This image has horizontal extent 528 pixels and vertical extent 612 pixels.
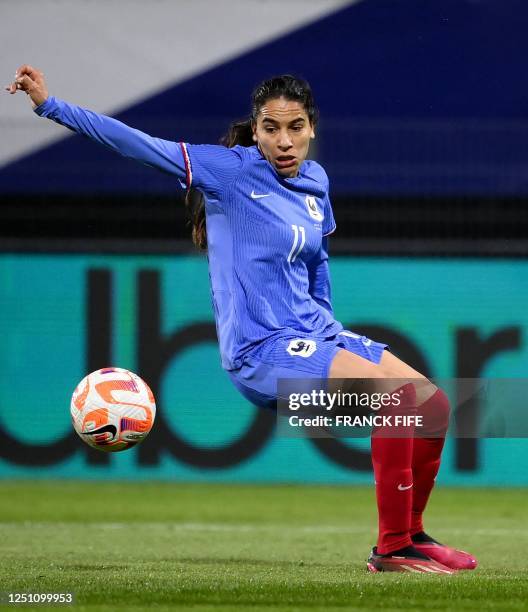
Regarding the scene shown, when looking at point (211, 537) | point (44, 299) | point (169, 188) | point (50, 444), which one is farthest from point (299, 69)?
point (211, 537)

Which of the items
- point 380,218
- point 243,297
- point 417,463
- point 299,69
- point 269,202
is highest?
point 299,69

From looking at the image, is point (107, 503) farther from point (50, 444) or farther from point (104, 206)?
point (104, 206)

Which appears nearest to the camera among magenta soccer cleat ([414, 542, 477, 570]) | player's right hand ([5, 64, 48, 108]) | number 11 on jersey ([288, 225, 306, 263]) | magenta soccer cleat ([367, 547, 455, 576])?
player's right hand ([5, 64, 48, 108])

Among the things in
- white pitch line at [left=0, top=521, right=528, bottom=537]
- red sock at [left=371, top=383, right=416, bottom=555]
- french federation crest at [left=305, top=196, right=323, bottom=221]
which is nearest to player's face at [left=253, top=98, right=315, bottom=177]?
french federation crest at [left=305, top=196, right=323, bottom=221]

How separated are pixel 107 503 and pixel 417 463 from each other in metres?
4.42

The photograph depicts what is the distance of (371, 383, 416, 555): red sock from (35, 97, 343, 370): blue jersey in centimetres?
44

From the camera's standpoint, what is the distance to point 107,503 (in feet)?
30.3

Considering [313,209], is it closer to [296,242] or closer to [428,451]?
[296,242]

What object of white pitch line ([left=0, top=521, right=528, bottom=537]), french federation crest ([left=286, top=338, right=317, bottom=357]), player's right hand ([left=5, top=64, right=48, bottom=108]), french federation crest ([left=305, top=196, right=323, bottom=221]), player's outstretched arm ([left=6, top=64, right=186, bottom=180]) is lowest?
white pitch line ([left=0, top=521, right=528, bottom=537])

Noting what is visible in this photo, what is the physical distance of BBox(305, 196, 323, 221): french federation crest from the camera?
520 centimetres

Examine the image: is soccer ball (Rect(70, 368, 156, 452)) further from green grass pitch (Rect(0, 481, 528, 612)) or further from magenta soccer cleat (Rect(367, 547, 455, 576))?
magenta soccer cleat (Rect(367, 547, 455, 576))

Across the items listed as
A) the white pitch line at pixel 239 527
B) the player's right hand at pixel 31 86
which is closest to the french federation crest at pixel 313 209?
the player's right hand at pixel 31 86

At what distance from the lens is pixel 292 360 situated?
488 centimetres

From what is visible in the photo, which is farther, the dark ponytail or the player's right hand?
the dark ponytail
